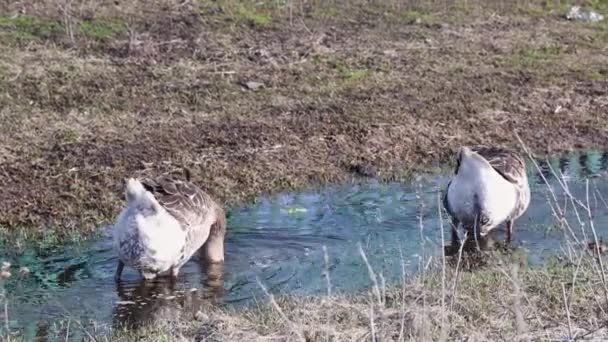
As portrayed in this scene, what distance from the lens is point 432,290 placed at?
22.7ft

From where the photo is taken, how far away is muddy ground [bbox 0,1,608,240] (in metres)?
10.5

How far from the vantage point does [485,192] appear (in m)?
8.89

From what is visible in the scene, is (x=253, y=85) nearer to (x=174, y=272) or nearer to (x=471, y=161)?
(x=471, y=161)

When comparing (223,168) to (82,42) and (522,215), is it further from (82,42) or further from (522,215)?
(82,42)

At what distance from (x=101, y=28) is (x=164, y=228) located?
301 inches

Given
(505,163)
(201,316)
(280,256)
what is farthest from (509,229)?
(201,316)

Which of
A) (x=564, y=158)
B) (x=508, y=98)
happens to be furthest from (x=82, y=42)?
(x=564, y=158)

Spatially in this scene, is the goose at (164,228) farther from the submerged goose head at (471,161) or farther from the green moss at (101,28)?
the green moss at (101,28)

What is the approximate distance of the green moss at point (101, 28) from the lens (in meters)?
14.6

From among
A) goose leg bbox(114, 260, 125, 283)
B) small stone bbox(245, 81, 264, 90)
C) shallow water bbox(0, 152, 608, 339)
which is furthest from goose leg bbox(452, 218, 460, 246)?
small stone bbox(245, 81, 264, 90)

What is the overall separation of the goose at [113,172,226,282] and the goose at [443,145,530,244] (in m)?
1.99

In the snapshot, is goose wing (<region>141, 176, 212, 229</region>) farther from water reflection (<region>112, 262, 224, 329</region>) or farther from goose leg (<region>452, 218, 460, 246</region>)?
goose leg (<region>452, 218, 460, 246</region>)

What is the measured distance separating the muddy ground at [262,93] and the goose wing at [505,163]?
1.77 m

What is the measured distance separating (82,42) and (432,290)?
854cm
